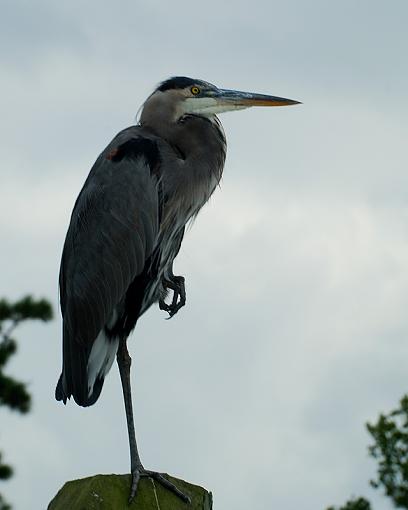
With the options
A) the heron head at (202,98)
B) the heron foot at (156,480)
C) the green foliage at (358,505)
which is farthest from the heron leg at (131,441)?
the green foliage at (358,505)

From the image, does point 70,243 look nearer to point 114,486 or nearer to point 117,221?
point 117,221

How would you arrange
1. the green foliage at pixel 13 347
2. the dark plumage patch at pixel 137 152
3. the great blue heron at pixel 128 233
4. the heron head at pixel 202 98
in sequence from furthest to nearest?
1. the green foliage at pixel 13 347
2. the heron head at pixel 202 98
3. the dark plumage patch at pixel 137 152
4. the great blue heron at pixel 128 233

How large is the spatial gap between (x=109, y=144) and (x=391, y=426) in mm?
14789

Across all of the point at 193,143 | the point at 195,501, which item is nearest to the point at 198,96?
the point at 193,143

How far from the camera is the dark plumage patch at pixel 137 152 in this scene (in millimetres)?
7055

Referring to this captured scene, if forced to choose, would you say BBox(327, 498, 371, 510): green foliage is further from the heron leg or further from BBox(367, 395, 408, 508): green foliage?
the heron leg

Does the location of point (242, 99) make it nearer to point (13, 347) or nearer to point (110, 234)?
point (110, 234)

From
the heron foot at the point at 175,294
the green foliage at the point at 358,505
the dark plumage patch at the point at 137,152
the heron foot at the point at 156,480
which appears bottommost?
the heron foot at the point at 156,480

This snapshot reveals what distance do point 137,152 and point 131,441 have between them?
165 cm

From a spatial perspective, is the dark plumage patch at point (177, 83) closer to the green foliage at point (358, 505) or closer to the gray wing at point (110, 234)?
the gray wing at point (110, 234)

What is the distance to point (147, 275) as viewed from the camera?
23.1ft

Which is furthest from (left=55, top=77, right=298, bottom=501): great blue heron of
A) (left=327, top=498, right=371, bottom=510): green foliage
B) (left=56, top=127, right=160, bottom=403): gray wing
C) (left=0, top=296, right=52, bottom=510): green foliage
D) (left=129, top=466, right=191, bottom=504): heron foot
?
(left=327, top=498, right=371, bottom=510): green foliage

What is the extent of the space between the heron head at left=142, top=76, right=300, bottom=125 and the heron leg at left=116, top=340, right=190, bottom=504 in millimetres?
1484

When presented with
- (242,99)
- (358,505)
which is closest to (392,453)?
(358,505)
